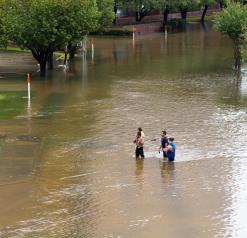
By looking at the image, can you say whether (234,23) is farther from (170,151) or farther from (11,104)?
(170,151)

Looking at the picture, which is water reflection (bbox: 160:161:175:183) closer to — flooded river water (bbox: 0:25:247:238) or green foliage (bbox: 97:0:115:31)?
flooded river water (bbox: 0:25:247:238)

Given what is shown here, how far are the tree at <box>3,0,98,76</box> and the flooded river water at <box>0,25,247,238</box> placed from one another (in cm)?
283

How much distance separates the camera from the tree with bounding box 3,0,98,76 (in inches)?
1745

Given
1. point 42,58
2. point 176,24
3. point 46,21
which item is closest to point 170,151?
point 46,21

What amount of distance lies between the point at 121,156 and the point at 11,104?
40.3ft

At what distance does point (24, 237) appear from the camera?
16578 mm

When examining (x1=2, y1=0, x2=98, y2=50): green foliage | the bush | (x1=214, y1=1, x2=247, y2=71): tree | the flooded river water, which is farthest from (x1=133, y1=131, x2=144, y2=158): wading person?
the bush

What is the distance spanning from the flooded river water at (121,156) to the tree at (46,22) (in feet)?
9.28

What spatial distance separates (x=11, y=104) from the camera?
35344 mm

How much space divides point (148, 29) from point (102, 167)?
6691 centimetres

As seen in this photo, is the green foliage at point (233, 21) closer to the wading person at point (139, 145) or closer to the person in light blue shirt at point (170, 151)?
the wading person at point (139, 145)

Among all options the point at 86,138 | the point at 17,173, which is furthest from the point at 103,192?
the point at 86,138

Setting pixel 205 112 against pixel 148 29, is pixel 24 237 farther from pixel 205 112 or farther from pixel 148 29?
pixel 148 29

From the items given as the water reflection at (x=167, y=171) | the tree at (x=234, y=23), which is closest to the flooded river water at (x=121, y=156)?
the water reflection at (x=167, y=171)
